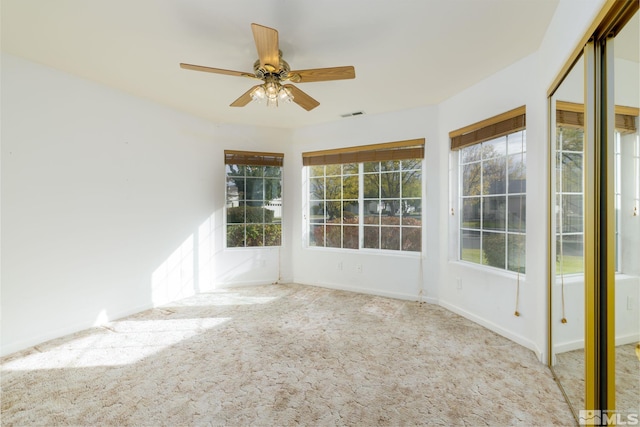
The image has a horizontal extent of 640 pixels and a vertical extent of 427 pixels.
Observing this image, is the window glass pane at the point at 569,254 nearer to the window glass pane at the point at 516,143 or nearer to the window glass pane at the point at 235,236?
the window glass pane at the point at 516,143

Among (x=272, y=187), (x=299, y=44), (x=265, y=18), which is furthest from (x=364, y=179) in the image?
(x=265, y=18)

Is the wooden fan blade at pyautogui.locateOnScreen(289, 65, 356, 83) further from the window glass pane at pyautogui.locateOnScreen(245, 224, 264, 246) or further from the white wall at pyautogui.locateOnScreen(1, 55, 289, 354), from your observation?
the window glass pane at pyautogui.locateOnScreen(245, 224, 264, 246)

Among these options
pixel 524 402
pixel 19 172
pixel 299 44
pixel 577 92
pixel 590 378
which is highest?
pixel 299 44

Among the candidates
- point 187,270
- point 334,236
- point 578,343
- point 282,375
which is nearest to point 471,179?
point 578,343

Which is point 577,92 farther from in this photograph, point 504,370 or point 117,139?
point 117,139

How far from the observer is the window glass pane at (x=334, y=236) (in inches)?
177

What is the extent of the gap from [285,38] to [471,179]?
99.0 inches

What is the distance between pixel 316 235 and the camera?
4.69 meters

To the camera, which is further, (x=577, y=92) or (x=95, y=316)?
(x=95, y=316)

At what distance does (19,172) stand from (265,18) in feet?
8.49

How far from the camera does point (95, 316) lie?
9.95 feet

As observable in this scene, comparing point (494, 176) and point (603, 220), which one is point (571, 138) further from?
point (494, 176)

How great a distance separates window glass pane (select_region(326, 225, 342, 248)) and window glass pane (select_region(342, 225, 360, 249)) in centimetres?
9

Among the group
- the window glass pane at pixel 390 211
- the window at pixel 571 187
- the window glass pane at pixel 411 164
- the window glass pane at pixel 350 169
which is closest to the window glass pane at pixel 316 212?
the window glass pane at pixel 350 169
